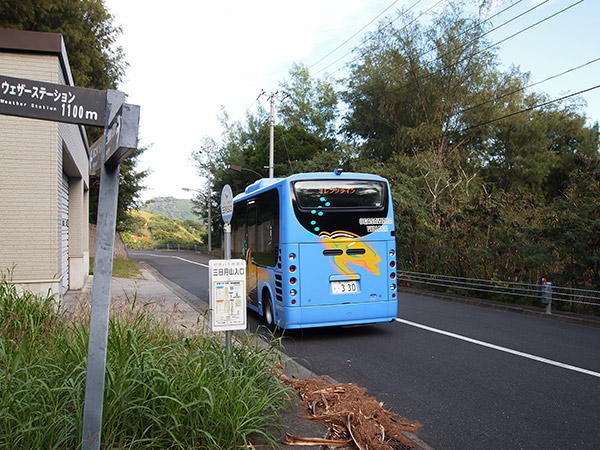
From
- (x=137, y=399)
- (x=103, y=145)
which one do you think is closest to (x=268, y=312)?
(x=137, y=399)

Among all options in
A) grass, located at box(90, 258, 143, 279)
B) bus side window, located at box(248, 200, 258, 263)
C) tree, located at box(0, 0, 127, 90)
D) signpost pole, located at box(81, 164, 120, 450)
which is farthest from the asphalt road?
tree, located at box(0, 0, 127, 90)

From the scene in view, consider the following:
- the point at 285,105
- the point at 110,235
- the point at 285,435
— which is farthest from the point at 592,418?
the point at 285,105

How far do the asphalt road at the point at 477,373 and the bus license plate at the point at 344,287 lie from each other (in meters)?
0.93

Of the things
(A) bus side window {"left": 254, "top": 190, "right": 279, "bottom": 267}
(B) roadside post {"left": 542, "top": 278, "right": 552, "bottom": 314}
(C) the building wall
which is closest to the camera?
(A) bus side window {"left": 254, "top": 190, "right": 279, "bottom": 267}

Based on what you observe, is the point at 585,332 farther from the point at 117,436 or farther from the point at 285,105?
the point at 285,105

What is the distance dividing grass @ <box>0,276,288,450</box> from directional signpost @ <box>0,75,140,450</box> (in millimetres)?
395

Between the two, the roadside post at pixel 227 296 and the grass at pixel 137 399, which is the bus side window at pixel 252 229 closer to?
the roadside post at pixel 227 296

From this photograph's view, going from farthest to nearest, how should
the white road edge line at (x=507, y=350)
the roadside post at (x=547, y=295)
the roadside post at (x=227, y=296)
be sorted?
the roadside post at (x=547, y=295) < the white road edge line at (x=507, y=350) < the roadside post at (x=227, y=296)

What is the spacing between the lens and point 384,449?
378 centimetres

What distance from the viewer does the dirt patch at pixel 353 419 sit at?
3.89m

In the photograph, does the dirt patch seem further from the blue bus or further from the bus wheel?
the bus wheel

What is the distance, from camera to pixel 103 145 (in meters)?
3.21

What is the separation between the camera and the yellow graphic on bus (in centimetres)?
848

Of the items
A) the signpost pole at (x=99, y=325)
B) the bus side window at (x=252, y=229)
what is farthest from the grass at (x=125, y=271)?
the signpost pole at (x=99, y=325)
